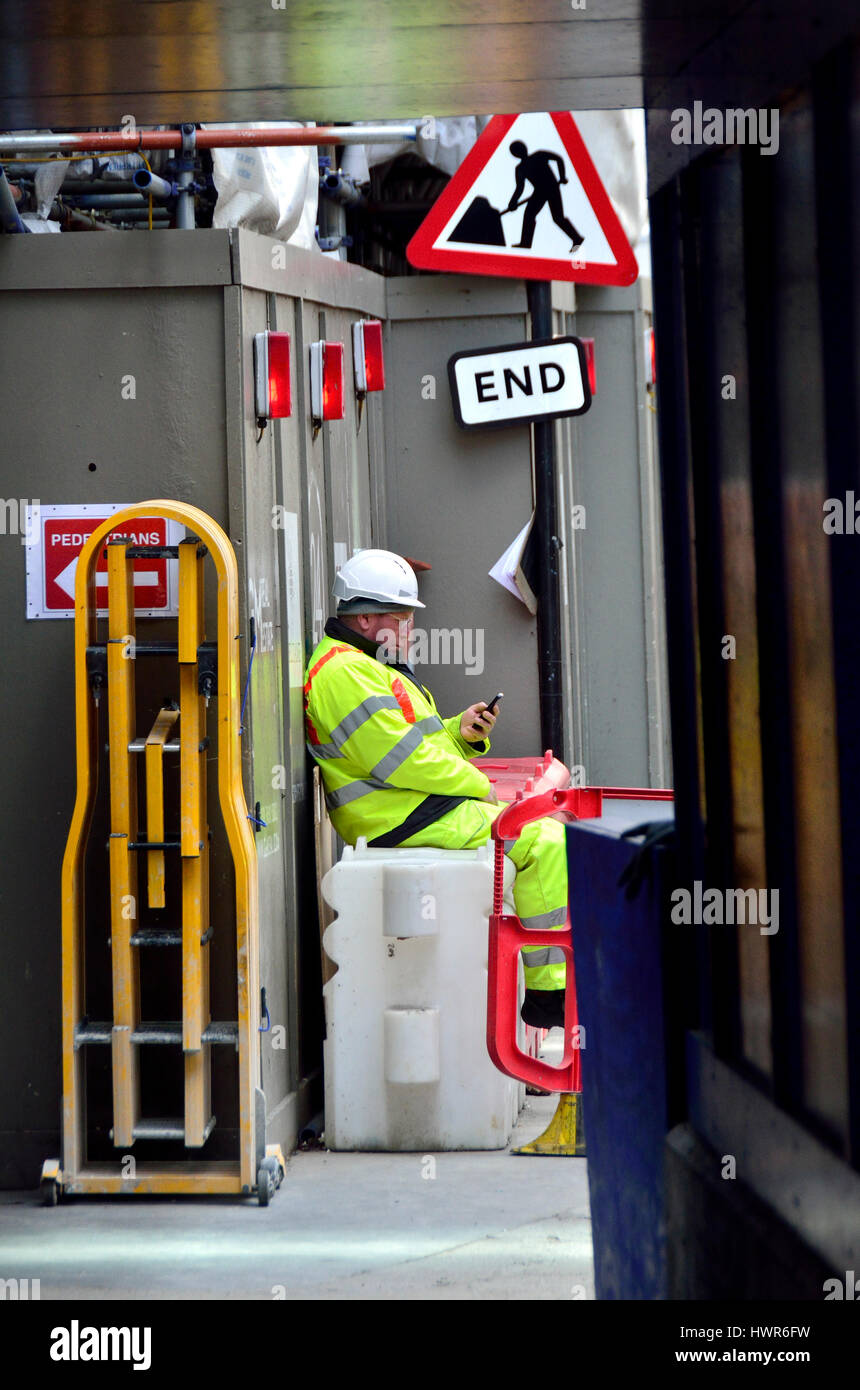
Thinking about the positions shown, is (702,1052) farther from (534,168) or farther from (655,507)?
(655,507)

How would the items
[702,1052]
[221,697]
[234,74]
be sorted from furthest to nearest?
[221,697] < [234,74] < [702,1052]

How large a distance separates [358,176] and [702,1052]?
6.23 metres

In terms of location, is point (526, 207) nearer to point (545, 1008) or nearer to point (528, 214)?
point (528, 214)

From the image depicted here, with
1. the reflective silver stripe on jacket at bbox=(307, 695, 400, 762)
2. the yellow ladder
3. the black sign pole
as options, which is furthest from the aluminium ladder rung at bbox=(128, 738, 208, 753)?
the black sign pole

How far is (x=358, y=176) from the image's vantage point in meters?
8.36

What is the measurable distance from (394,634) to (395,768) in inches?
25.0

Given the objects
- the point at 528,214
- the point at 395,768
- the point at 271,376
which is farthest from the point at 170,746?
the point at 528,214

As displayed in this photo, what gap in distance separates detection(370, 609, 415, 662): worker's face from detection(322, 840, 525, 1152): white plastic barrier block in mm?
919

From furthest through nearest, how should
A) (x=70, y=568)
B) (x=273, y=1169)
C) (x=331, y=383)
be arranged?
(x=331, y=383), (x=70, y=568), (x=273, y=1169)

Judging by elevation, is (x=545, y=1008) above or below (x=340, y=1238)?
above

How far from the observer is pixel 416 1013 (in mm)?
6297

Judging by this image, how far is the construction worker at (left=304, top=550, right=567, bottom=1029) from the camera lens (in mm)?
6242

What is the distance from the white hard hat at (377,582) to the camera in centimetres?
672
